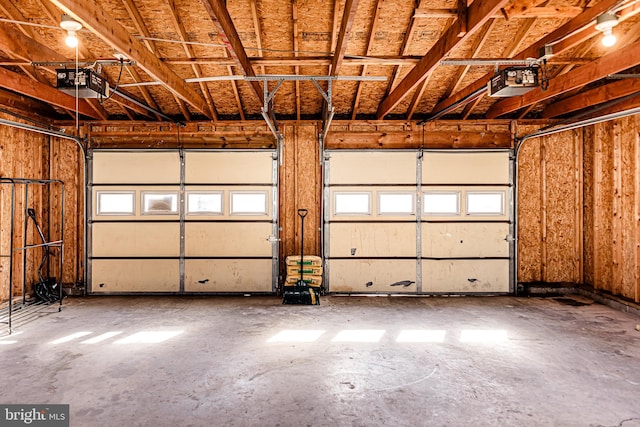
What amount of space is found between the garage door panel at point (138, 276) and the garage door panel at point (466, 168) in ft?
19.0

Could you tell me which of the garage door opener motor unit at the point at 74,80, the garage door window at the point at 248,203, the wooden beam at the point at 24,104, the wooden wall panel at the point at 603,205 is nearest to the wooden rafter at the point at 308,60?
the garage door opener motor unit at the point at 74,80

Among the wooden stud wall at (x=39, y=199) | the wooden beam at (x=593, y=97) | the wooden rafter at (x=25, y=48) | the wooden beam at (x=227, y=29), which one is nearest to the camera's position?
the wooden beam at (x=227, y=29)

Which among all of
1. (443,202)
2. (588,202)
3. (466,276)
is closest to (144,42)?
(443,202)

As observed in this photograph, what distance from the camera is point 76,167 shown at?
25.5 ft

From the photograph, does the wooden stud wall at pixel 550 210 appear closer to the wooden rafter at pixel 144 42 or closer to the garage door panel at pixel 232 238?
the garage door panel at pixel 232 238

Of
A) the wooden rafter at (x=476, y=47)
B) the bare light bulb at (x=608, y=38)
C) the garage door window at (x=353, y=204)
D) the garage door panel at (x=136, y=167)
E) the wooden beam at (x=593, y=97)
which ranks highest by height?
the wooden rafter at (x=476, y=47)

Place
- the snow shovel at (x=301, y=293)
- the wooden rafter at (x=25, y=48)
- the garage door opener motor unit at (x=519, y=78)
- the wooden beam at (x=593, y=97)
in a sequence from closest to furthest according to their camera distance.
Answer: the wooden rafter at (x=25, y=48), the garage door opener motor unit at (x=519, y=78), the wooden beam at (x=593, y=97), the snow shovel at (x=301, y=293)

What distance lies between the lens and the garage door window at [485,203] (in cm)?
786

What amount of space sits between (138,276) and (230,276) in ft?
6.41

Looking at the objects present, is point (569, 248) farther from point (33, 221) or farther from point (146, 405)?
point (33, 221)

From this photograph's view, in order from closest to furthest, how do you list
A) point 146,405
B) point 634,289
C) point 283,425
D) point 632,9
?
point 283,425
point 146,405
point 632,9
point 634,289

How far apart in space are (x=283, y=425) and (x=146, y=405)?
1.32m

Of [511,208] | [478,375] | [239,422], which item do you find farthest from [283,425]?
[511,208]

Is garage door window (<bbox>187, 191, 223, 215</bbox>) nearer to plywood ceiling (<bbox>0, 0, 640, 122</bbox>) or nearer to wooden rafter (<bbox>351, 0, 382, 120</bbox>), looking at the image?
plywood ceiling (<bbox>0, 0, 640, 122</bbox>)
